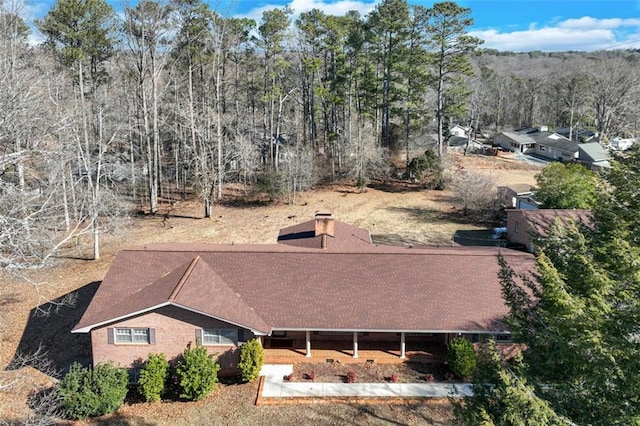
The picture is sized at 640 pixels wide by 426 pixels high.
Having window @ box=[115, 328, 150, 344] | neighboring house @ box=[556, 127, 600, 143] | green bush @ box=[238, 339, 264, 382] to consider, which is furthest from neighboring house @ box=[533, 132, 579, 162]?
window @ box=[115, 328, 150, 344]

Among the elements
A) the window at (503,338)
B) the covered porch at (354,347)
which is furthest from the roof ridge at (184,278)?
the window at (503,338)

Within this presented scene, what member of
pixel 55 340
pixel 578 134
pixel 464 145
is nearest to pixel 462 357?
pixel 55 340

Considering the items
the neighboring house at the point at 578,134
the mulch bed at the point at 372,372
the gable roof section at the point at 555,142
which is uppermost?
the neighboring house at the point at 578,134

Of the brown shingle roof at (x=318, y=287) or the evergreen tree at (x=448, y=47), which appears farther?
the evergreen tree at (x=448, y=47)

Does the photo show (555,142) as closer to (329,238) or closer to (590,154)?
(590,154)

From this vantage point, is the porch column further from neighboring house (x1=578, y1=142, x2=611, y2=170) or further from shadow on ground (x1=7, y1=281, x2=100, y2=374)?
neighboring house (x1=578, y1=142, x2=611, y2=170)

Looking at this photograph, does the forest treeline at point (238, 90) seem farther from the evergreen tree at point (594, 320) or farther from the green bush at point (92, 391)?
the evergreen tree at point (594, 320)

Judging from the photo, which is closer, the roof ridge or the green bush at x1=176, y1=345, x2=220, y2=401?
the green bush at x1=176, y1=345, x2=220, y2=401
